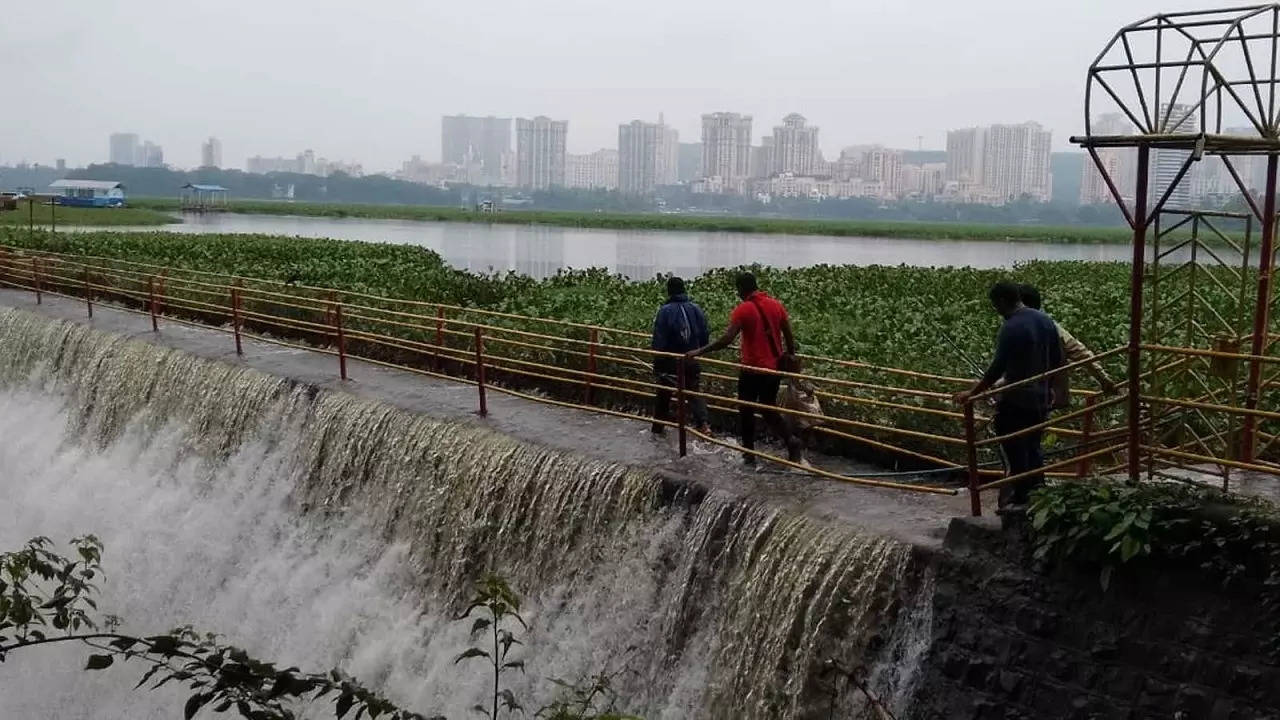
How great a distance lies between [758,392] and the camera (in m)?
9.45

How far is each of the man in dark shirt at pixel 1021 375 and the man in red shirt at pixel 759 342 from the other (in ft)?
7.34

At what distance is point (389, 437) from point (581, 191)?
188032 mm

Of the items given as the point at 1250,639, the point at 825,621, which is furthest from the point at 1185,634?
the point at 825,621

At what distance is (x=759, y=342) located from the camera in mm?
9227

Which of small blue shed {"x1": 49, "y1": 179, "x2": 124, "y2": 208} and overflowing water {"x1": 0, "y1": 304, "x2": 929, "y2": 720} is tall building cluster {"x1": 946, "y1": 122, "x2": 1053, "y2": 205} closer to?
small blue shed {"x1": 49, "y1": 179, "x2": 124, "y2": 208}

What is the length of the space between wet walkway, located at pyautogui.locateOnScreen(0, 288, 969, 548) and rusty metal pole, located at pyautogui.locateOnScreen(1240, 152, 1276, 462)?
5.73 feet

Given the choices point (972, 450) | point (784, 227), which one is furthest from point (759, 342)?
point (784, 227)

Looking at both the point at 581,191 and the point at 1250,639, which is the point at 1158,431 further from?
the point at 581,191

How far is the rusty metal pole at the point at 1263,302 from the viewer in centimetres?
735

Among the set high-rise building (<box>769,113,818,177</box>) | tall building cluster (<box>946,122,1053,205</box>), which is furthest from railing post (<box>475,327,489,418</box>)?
high-rise building (<box>769,113,818,177</box>)

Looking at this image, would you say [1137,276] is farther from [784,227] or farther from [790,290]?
[784,227]

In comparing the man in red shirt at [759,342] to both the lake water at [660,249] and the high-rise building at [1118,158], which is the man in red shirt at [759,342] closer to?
the high-rise building at [1118,158]

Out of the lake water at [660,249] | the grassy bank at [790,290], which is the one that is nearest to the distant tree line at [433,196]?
the lake water at [660,249]

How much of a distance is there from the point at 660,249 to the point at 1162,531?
73.5m
